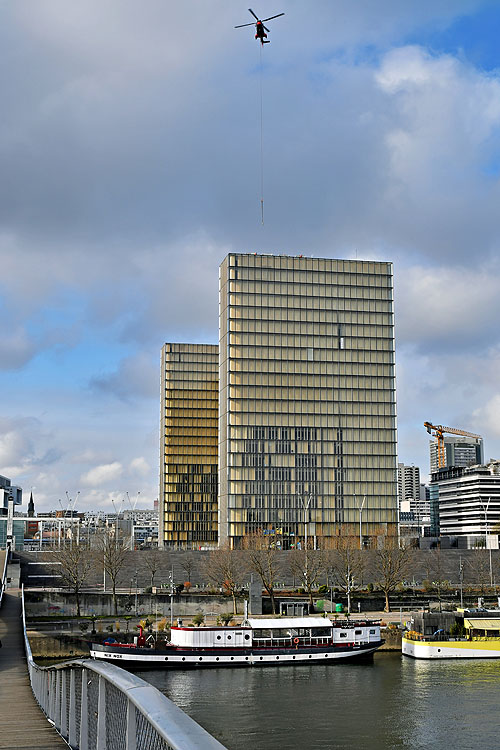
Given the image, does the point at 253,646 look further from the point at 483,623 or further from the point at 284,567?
the point at 284,567

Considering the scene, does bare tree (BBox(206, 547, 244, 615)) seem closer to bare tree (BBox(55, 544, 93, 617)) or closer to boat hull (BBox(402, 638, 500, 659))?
bare tree (BBox(55, 544, 93, 617))

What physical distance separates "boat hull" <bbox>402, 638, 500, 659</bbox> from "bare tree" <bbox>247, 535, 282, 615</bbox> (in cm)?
2815

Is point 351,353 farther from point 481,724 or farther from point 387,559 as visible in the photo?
point 481,724

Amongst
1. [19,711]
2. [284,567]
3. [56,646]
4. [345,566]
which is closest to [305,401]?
[284,567]

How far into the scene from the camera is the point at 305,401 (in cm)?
17338

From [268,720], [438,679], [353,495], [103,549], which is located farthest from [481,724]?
[353,495]

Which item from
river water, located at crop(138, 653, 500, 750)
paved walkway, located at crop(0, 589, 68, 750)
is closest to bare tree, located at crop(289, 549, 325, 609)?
river water, located at crop(138, 653, 500, 750)

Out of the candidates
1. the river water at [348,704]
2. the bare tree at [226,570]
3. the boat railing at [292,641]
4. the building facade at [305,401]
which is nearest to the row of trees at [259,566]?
the bare tree at [226,570]

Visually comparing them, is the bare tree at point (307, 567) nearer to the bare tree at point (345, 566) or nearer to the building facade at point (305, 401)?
the bare tree at point (345, 566)

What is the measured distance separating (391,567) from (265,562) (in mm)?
21434

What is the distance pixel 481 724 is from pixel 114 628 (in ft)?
190

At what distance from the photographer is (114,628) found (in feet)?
337

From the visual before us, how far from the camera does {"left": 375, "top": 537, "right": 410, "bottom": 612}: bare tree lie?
406ft

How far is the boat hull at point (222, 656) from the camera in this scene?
86.0 meters
